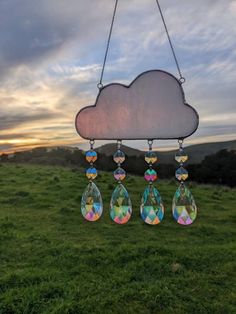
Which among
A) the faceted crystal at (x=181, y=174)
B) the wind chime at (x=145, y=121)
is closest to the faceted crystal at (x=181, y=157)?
the wind chime at (x=145, y=121)

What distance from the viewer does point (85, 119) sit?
131 inches

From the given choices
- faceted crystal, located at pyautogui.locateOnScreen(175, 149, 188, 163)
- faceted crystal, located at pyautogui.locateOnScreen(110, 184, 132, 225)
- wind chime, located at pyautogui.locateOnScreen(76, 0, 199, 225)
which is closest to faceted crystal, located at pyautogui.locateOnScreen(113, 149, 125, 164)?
wind chime, located at pyautogui.locateOnScreen(76, 0, 199, 225)

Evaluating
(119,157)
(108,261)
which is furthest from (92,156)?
(108,261)

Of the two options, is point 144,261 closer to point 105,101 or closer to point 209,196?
point 105,101

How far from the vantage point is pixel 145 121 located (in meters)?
3.20

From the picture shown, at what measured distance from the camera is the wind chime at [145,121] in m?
3.16

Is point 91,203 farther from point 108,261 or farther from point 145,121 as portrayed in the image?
point 108,261

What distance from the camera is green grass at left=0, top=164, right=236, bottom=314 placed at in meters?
8.77

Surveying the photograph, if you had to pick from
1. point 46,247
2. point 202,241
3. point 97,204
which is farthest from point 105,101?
point 202,241

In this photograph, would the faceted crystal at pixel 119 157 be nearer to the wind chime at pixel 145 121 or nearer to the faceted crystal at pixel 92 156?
the wind chime at pixel 145 121

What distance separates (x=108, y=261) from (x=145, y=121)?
8.34 m

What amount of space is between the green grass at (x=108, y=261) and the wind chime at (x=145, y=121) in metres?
5.78

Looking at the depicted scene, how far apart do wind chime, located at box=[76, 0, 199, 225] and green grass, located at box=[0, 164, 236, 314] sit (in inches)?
227

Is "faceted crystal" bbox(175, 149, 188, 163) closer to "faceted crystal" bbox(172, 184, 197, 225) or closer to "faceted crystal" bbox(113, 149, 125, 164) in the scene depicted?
"faceted crystal" bbox(172, 184, 197, 225)
